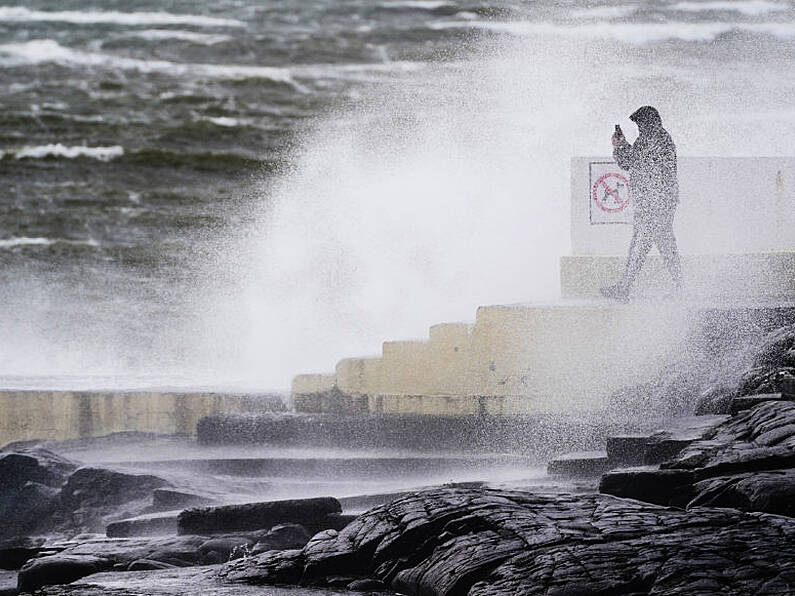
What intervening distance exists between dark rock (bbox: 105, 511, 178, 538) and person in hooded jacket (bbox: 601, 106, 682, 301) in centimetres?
560

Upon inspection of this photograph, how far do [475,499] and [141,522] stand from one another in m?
2.64

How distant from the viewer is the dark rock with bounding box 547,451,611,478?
8.78m

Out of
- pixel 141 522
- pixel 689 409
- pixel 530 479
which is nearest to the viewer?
pixel 141 522

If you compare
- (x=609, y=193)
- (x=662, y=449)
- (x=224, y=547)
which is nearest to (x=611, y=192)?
(x=609, y=193)

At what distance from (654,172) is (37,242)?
1296 inches

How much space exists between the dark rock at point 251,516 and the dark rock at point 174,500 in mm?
1215

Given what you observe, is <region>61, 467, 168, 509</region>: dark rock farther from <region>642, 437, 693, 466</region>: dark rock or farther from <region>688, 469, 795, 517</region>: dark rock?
<region>688, 469, 795, 517</region>: dark rock

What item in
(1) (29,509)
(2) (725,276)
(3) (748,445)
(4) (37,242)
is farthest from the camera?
(4) (37,242)

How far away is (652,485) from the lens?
22.6 feet

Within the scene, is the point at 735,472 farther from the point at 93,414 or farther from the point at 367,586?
the point at 93,414

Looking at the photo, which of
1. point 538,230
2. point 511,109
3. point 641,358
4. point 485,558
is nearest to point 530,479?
point 641,358

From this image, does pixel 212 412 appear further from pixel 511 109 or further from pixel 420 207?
pixel 511 109

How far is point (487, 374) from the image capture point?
11.4 meters

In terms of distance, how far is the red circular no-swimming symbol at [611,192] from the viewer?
49.1 ft
